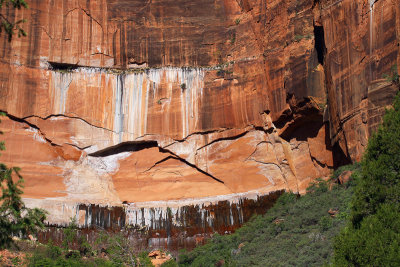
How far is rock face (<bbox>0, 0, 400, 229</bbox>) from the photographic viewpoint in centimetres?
2889

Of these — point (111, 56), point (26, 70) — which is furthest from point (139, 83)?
point (26, 70)

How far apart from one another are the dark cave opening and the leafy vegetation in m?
6.08

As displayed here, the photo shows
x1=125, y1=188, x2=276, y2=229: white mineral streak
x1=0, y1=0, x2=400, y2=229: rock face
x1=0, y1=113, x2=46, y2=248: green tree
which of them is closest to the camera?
x1=0, y1=113, x2=46, y2=248: green tree

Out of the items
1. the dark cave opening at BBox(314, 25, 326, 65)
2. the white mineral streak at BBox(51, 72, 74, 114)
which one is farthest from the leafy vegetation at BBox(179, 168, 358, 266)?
the white mineral streak at BBox(51, 72, 74, 114)

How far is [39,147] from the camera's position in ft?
98.5

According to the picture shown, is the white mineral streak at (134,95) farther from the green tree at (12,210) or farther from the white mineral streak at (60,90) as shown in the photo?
the green tree at (12,210)

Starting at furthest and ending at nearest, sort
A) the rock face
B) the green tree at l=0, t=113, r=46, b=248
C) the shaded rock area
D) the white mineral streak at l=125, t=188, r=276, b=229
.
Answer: the white mineral streak at l=125, t=188, r=276, b=229, the rock face, the shaded rock area, the green tree at l=0, t=113, r=46, b=248

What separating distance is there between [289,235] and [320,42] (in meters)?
10.2

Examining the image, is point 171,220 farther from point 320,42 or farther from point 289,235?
point 320,42

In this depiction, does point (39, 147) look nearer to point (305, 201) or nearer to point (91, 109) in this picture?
point (91, 109)

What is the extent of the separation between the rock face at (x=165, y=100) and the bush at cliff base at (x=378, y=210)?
13.8 m

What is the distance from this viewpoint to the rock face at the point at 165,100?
28.9 meters

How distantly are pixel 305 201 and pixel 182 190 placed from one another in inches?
281

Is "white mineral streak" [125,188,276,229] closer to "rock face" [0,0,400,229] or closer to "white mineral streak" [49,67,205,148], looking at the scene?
"rock face" [0,0,400,229]
